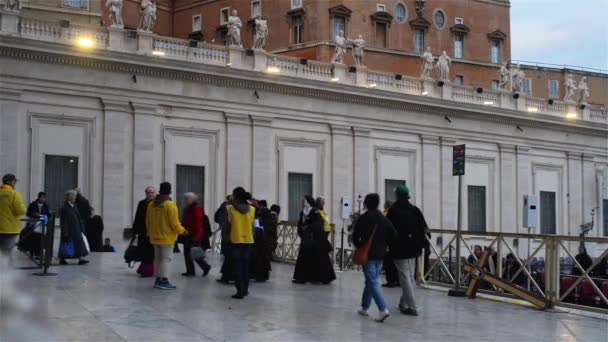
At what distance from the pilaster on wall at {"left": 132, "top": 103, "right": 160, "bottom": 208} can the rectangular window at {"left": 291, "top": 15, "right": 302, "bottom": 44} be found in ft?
63.4

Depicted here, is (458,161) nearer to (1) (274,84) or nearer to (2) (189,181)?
(2) (189,181)

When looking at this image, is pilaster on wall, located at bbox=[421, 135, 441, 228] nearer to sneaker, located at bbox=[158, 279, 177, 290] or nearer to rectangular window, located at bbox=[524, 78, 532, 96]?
sneaker, located at bbox=[158, 279, 177, 290]

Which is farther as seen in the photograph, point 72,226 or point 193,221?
point 72,226

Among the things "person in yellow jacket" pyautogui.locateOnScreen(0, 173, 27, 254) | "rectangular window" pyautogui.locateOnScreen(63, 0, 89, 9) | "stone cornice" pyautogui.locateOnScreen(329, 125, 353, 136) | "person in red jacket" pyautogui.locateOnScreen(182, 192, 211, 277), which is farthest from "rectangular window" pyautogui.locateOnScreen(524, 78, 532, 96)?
"person in yellow jacket" pyautogui.locateOnScreen(0, 173, 27, 254)

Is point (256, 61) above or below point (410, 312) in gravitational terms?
above

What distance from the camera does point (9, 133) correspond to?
2638 centimetres

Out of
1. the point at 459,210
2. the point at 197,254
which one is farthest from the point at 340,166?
the point at 197,254

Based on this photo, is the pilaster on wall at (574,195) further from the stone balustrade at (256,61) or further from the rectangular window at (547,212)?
the stone balustrade at (256,61)

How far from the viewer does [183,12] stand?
54.3 meters

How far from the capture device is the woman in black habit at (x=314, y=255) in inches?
627

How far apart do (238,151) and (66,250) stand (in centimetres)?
1500

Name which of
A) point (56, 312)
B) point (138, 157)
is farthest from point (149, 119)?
point (56, 312)

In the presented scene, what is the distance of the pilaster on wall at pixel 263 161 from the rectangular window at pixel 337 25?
15.9 metres

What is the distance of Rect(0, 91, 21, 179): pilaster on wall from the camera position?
26234mm
